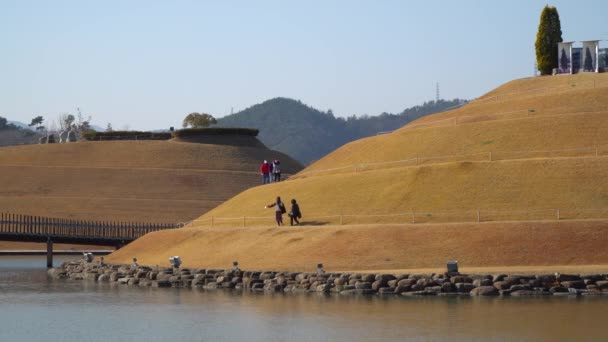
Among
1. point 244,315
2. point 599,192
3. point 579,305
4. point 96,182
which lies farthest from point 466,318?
point 96,182

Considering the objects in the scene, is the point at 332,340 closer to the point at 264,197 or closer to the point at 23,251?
the point at 264,197

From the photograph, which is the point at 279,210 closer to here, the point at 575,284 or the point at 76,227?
the point at 575,284

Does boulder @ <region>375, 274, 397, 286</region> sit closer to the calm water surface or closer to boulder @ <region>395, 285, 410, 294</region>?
boulder @ <region>395, 285, 410, 294</region>

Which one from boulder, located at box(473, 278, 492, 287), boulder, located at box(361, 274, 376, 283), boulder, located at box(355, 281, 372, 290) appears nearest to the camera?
boulder, located at box(473, 278, 492, 287)

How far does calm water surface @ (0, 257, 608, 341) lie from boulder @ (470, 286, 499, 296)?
38.7 inches

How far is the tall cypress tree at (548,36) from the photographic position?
77.4m

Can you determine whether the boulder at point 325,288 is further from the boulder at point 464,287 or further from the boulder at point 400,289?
the boulder at point 464,287

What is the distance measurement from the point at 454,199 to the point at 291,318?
1991 centimetres

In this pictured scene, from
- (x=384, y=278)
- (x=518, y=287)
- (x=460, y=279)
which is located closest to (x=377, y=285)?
(x=384, y=278)

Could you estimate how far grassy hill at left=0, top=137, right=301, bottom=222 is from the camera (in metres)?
108

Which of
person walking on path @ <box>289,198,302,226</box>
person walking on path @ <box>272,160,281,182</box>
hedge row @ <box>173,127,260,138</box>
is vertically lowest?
person walking on path @ <box>289,198,302,226</box>

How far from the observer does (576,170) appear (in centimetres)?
5641

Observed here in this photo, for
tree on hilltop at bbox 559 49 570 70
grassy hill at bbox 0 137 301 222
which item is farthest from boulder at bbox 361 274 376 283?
grassy hill at bbox 0 137 301 222

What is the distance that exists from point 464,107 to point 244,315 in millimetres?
41157
